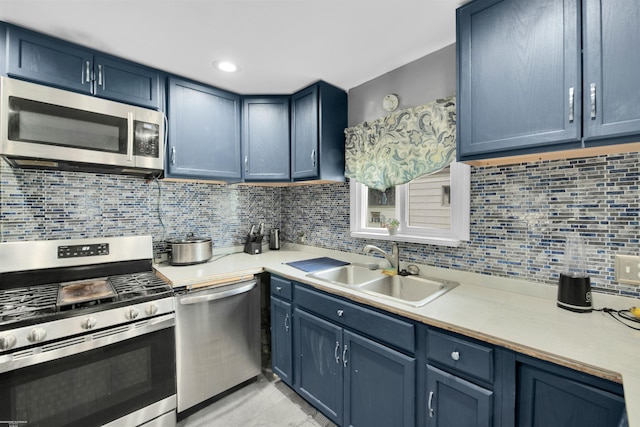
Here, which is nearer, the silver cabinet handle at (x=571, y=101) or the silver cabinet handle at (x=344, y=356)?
the silver cabinet handle at (x=571, y=101)

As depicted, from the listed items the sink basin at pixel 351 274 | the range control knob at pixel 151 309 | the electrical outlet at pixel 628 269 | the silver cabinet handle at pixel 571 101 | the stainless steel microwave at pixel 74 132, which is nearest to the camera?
the silver cabinet handle at pixel 571 101

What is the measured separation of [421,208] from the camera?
2.06 meters

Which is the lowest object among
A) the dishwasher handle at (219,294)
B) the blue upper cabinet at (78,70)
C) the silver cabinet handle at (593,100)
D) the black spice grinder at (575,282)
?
the dishwasher handle at (219,294)

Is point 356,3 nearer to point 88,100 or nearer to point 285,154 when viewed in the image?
point 285,154

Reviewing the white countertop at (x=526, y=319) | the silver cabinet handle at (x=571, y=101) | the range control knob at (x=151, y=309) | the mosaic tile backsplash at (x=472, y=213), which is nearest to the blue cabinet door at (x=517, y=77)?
the silver cabinet handle at (x=571, y=101)

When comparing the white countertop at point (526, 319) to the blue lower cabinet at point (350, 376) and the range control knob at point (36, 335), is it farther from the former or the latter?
the range control knob at point (36, 335)

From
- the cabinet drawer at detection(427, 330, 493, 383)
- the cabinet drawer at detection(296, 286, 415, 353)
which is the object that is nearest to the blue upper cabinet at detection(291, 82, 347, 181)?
the cabinet drawer at detection(296, 286, 415, 353)

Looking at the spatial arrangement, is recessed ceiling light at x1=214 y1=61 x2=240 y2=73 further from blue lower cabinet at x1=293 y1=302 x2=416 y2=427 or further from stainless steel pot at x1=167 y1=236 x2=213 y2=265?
blue lower cabinet at x1=293 y1=302 x2=416 y2=427

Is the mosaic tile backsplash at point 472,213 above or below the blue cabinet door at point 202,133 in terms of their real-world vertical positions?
below

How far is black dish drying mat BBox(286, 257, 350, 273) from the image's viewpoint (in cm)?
202

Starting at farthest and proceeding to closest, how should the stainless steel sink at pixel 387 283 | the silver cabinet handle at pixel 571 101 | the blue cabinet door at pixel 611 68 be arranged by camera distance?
the stainless steel sink at pixel 387 283 < the silver cabinet handle at pixel 571 101 < the blue cabinet door at pixel 611 68

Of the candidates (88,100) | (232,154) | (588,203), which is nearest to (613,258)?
(588,203)

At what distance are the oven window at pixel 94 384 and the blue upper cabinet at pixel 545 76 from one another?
197cm

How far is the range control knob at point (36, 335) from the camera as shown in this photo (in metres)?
1.18
